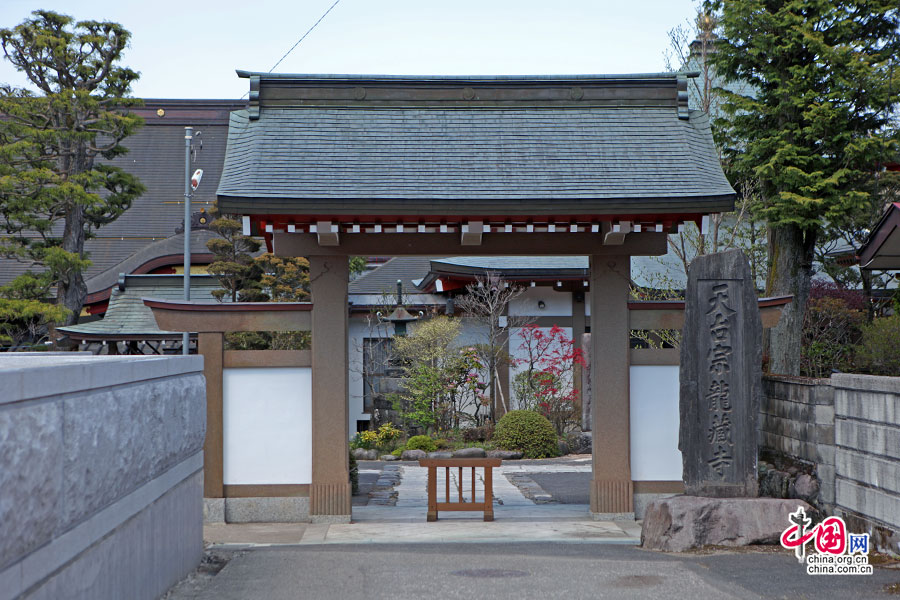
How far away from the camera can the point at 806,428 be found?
9.86 m

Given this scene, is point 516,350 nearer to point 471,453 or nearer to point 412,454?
point 471,453

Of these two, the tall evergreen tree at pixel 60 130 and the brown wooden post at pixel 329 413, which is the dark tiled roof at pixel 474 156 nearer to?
the brown wooden post at pixel 329 413

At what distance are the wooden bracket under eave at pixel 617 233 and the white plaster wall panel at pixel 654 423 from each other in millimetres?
1695

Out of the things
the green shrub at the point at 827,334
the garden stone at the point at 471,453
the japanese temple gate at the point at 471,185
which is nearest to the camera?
the japanese temple gate at the point at 471,185

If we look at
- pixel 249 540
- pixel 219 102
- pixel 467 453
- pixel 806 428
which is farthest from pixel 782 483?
pixel 219 102

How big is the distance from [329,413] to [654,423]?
4.29m

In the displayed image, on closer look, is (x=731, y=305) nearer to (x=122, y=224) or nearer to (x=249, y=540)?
(x=249, y=540)

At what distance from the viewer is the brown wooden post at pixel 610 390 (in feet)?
37.3

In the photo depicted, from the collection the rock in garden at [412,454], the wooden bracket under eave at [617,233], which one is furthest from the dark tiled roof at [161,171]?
the wooden bracket under eave at [617,233]

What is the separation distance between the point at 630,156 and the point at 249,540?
692 cm

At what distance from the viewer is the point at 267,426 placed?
36.8ft

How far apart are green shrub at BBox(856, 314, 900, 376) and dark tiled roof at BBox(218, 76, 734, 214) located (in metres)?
3.57

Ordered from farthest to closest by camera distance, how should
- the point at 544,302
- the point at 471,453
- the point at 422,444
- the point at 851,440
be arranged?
the point at 544,302
the point at 422,444
the point at 471,453
the point at 851,440

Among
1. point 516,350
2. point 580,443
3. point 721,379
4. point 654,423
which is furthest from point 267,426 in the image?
point 516,350
